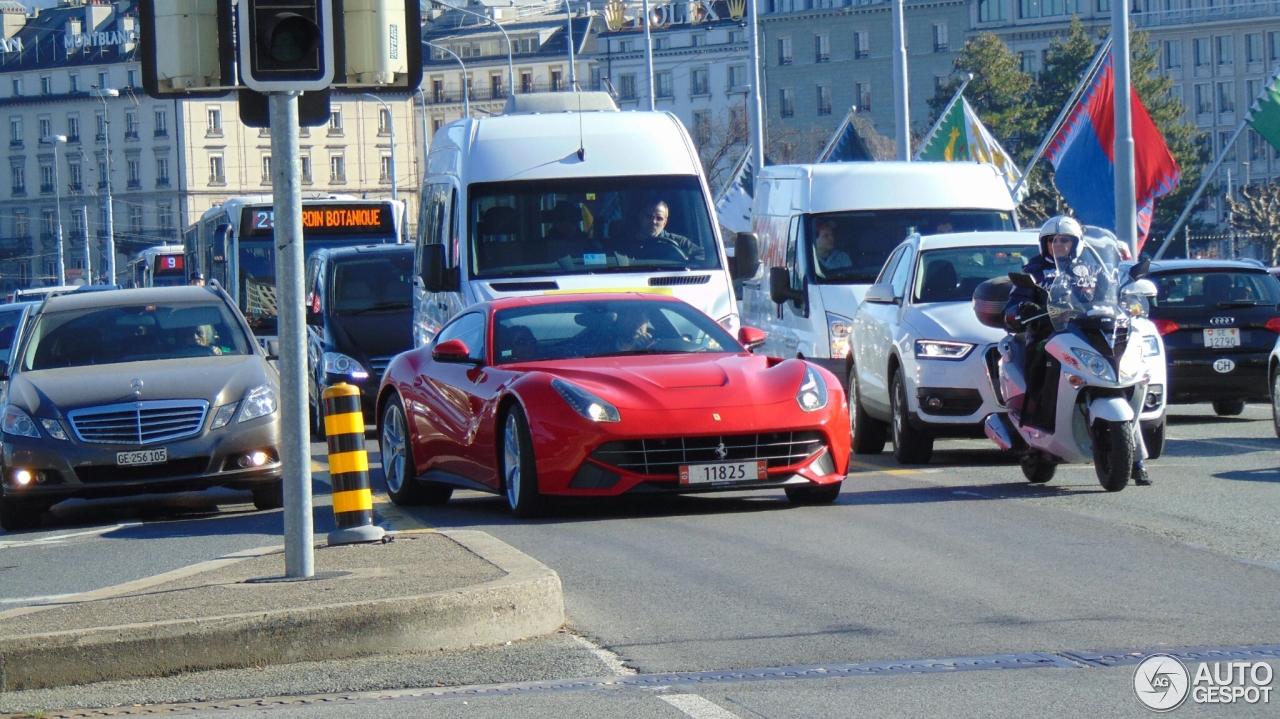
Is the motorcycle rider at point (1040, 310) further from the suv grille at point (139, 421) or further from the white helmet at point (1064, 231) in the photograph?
the suv grille at point (139, 421)

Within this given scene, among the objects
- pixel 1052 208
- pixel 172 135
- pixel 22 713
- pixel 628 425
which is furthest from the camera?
pixel 172 135

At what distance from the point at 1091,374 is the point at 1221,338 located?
7462 mm

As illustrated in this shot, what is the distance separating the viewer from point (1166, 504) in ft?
39.5

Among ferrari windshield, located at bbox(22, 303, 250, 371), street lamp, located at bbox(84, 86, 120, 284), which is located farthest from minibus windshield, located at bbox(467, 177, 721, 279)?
street lamp, located at bbox(84, 86, 120, 284)

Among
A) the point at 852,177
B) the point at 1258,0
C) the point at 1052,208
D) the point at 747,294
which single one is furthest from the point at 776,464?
the point at 1258,0

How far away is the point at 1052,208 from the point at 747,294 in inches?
3095

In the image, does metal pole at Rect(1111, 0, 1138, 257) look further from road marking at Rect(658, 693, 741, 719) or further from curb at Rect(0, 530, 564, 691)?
road marking at Rect(658, 693, 741, 719)

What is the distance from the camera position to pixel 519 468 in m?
11.9

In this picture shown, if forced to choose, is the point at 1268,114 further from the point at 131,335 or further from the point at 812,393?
the point at 131,335

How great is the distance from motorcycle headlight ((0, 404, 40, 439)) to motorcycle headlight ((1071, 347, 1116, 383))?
666 cm

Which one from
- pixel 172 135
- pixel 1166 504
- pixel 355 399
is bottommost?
pixel 1166 504

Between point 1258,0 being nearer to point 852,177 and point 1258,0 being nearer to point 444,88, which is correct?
point 444,88

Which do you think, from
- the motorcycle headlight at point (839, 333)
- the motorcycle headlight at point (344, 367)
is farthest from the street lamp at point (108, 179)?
the motorcycle headlight at point (839, 333)

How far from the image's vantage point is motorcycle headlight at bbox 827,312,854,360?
65.2ft
